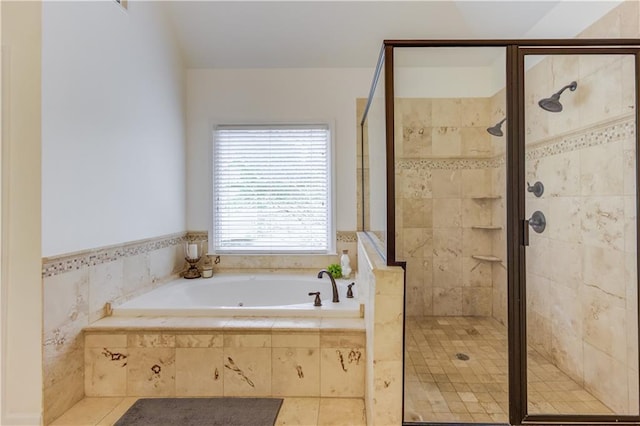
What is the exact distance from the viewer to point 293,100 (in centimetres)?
305

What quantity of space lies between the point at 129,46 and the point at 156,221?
4.04 ft

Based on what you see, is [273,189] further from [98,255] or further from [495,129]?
[495,129]

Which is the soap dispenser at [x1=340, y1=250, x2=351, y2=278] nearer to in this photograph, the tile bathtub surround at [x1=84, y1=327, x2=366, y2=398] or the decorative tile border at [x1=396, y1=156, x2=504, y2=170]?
the decorative tile border at [x1=396, y1=156, x2=504, y2=170]

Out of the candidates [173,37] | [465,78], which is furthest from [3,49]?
[465,78]

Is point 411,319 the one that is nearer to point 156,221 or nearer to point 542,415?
point 542,415

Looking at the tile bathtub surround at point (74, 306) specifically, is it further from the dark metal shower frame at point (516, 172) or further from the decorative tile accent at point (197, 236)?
the dark metal shower frame at point (516, 172)

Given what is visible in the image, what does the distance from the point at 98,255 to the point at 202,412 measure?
105 cm

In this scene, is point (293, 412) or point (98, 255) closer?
point (293, 412)

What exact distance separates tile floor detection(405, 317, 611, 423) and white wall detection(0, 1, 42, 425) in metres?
1.63

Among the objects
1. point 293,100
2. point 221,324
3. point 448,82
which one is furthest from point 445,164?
point 221,324

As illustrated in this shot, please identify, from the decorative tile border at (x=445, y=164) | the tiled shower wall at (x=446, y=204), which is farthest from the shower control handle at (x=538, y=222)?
the decorative tile border at (x=445, y=164)

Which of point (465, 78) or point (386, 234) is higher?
point (465, 78)

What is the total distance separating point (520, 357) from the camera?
1.50 m

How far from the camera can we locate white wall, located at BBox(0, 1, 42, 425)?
1.11 meters
